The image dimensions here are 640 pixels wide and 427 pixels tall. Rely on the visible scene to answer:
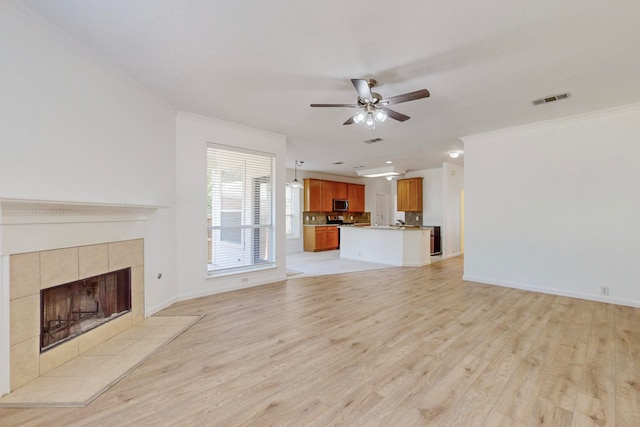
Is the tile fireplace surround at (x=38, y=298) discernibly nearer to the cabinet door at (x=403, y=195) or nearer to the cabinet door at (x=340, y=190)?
the cabinet door at (x=340, y=190)

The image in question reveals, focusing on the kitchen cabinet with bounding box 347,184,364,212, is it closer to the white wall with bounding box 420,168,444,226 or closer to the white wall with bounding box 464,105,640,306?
the white wall with bounding box 420,168,444,226

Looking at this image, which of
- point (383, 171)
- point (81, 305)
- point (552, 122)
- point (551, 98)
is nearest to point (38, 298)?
point (81, 305)

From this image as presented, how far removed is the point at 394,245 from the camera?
715 cm

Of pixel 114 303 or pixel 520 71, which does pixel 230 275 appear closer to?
pixel 114 303

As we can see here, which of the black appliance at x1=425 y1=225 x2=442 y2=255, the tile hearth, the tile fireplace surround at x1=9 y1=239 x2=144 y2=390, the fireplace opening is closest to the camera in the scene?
the tile hearth

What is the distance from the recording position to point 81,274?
8.70ft

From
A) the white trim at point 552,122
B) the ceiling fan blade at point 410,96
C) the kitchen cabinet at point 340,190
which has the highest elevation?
the white trim at point 552,122

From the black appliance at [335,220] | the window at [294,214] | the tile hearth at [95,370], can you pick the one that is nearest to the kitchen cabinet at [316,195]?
the window at [294,214]

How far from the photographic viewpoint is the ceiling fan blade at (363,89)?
8.84 feet

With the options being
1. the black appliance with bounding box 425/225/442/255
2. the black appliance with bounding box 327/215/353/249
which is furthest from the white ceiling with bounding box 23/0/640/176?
the black appliance with bounding box 327/215/353/249

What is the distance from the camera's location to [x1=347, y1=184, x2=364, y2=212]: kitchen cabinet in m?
10.7

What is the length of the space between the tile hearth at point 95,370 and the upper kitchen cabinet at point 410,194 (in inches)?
296

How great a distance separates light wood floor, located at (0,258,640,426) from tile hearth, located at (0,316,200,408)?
0.09 metres

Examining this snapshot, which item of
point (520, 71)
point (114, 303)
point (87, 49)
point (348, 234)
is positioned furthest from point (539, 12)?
point (348, 234)
